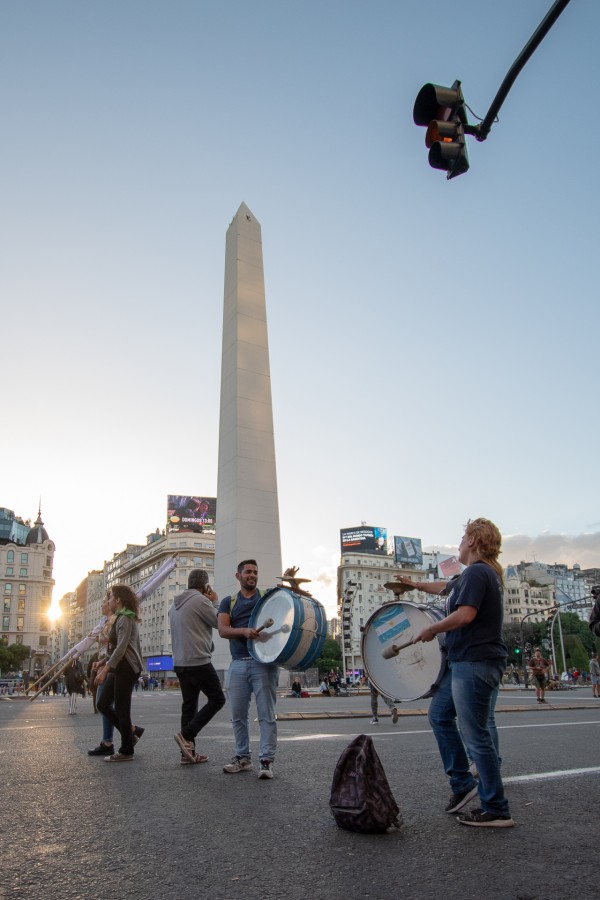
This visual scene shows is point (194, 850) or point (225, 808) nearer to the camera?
point (194, 850)

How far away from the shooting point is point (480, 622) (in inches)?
151

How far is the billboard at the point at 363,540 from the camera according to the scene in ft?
396

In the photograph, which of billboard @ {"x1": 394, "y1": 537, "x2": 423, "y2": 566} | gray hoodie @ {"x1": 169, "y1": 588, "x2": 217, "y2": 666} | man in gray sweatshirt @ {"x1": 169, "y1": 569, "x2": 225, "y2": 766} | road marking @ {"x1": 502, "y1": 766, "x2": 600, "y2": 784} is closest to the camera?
road marking @ {"x1": 502, "y1": 766, "x2": 600, "y2": 784}

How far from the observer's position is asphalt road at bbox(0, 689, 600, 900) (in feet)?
8.61

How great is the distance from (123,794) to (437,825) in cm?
220

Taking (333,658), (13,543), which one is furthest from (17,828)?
(13,543)

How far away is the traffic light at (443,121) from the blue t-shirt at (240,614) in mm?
4236

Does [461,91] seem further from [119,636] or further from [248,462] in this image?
[248,462]

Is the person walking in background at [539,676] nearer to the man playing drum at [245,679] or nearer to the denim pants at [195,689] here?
the denim pants at [195,689]

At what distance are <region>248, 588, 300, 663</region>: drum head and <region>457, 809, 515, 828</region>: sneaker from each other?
6.32 ft

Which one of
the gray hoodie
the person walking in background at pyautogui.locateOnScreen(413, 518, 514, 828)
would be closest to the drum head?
the gray hoodie

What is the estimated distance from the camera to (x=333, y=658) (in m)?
95.2

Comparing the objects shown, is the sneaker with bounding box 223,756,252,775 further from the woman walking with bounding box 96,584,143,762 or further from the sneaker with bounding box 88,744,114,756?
the sneaker with bounding box 88,744,114,756

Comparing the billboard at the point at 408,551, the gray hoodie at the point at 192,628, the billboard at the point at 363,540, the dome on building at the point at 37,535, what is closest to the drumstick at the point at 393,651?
the gray hoodie at the point at 192,628
